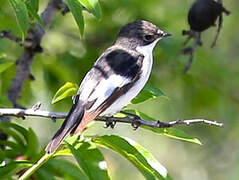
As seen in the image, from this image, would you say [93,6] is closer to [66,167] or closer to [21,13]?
[21,13]

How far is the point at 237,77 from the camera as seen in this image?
222 inches

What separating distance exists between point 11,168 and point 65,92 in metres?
0.47

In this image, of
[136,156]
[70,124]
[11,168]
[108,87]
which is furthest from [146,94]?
[11,168]

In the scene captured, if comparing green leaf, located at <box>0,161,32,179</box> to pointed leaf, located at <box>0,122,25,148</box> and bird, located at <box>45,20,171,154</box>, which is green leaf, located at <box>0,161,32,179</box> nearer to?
bird, located at <box>45,20,171,154</box>

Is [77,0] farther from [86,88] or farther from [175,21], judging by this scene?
[175,21]

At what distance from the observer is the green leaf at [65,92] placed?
3.61 m

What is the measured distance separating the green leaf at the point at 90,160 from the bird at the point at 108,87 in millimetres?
128

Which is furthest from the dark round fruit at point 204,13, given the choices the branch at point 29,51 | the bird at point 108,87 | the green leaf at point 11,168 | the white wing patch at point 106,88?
the green leaf at point 11,168

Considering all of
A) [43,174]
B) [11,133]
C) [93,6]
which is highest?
[93,6]

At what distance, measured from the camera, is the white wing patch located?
397 cm

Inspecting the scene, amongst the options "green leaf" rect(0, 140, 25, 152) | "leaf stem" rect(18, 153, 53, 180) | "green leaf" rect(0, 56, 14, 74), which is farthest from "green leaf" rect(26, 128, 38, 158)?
"leaf stem" rect(18, 153, 53, 180)

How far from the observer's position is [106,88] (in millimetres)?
4023

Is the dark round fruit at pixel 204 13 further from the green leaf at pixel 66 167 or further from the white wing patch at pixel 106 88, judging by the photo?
the green leaf at pixel 66 167

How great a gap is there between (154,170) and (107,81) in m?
0.84
